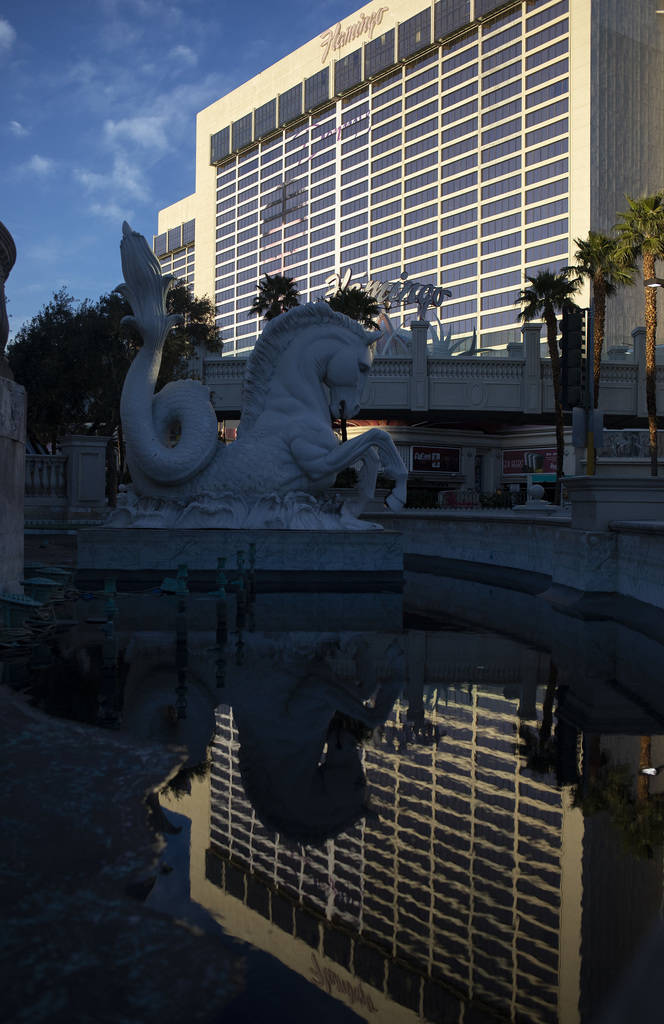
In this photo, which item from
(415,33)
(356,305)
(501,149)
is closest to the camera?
(356,305)

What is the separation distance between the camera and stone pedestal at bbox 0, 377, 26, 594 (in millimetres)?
7910

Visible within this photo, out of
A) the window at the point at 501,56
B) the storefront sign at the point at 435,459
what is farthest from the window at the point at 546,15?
the storefront sign at the point at 435,459

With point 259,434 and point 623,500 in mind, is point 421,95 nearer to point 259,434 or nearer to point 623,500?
point 259,434

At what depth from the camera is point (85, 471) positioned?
21.2 m

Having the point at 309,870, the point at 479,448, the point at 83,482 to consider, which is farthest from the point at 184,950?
the point at 479,448

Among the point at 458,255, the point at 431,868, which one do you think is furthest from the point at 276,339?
the point at 458,255

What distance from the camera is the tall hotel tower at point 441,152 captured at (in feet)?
242

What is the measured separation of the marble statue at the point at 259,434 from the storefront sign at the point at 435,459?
3827cm

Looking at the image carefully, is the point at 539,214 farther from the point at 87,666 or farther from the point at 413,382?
the point at 87,666

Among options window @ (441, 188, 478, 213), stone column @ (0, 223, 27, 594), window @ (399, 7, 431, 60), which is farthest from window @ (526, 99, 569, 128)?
stone column @ (0, 223, 27, 594)

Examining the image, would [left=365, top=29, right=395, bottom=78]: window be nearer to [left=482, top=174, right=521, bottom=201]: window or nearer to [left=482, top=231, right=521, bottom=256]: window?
[left=482, top=174, right=521, bottom=201]: window

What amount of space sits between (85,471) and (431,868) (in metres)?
19.2

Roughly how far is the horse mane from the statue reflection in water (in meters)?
7.97

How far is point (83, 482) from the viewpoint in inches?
837
